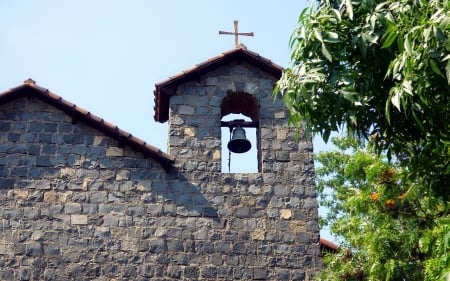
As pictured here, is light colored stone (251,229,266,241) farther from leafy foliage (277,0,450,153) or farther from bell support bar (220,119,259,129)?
leafy foliage (277,0,450,153)

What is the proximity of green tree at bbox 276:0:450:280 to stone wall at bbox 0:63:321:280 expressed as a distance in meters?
3.19

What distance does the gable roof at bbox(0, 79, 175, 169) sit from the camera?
1085cm

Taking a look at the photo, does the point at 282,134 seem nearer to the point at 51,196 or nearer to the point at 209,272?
the point at 209,272

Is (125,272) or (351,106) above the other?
(351,106)

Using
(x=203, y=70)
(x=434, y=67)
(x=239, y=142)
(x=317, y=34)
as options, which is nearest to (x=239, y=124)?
(x=239, y=142)

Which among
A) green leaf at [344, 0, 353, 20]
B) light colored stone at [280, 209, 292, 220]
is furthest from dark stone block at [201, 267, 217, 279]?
green leaf at [344, 0, 353, 20]

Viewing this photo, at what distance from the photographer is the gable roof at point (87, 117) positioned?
1085cm

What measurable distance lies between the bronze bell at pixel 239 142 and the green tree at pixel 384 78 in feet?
13.2

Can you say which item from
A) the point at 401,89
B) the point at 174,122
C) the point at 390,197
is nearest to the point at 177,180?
the point at 174,122

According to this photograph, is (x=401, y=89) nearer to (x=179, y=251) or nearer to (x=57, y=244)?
(x=179, y=251)

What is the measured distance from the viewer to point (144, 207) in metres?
10.5

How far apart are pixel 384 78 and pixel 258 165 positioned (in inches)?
199

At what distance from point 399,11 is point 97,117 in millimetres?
5737

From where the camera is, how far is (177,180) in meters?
10.8
